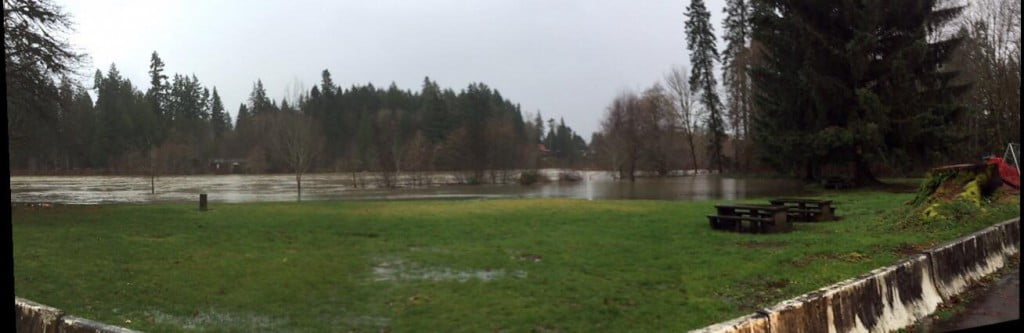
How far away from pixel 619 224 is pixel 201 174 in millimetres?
28670

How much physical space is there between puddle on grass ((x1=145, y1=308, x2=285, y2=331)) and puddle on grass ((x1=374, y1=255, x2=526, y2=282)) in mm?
2364

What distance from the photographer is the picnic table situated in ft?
38.5

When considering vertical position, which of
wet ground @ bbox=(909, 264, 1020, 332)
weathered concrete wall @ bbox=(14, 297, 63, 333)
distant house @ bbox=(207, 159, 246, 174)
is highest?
distant house @ bbox=(207, 159, 246, 174)

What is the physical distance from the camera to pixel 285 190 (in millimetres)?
39875

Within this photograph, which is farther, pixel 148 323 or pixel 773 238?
pixel 773 238

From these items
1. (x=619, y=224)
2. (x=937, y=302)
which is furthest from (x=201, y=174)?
(x=937, y=302)

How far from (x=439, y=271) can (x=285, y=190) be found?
1333 inches

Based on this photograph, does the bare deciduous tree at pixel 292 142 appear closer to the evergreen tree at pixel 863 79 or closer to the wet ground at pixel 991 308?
the evergreen tree at pixel 863 79

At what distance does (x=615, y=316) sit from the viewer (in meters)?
6.22

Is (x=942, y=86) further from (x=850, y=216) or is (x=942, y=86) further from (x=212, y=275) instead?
(x=212, y=275)

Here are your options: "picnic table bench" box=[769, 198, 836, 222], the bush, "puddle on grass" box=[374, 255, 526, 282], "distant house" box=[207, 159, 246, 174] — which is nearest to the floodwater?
"distant house" box=[207, 159, 246, 174]

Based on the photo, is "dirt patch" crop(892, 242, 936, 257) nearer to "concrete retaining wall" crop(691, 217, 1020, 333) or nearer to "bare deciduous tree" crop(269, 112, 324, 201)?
"concrete retaining wall" crop(691, 217, 1020, 333)

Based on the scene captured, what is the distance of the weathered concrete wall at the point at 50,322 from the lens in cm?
330

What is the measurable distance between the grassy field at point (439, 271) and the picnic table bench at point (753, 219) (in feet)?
1.37
